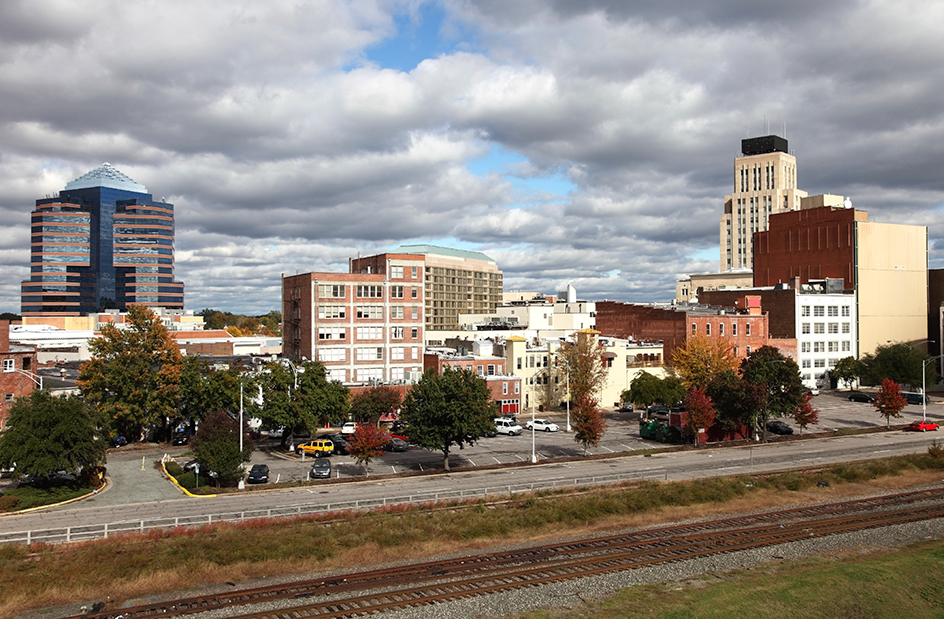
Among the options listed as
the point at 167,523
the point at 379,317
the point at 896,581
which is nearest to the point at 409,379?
the point at 379,317

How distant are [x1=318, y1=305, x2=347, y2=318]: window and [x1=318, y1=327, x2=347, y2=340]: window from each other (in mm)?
1540

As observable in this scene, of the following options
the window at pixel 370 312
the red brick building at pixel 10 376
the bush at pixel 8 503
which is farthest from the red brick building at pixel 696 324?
the bush at pixel 8 503

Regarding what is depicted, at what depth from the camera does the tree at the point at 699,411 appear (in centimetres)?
6462

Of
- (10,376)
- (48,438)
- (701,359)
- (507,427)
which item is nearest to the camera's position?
(48,438)

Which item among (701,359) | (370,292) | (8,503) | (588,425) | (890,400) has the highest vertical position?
(370,292)

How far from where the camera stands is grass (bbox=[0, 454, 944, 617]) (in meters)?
28.8

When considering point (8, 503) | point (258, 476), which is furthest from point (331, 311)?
point (8, 503)

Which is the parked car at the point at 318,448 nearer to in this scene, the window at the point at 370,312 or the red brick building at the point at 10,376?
the red brick building at the point at 10,376

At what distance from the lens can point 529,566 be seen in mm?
31094

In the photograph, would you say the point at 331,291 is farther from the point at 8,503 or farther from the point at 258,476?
the point at 8,503

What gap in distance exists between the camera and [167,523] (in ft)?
125

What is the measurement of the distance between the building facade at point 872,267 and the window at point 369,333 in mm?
65865

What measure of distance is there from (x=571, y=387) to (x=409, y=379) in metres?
19.8

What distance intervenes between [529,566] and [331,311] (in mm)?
57845
